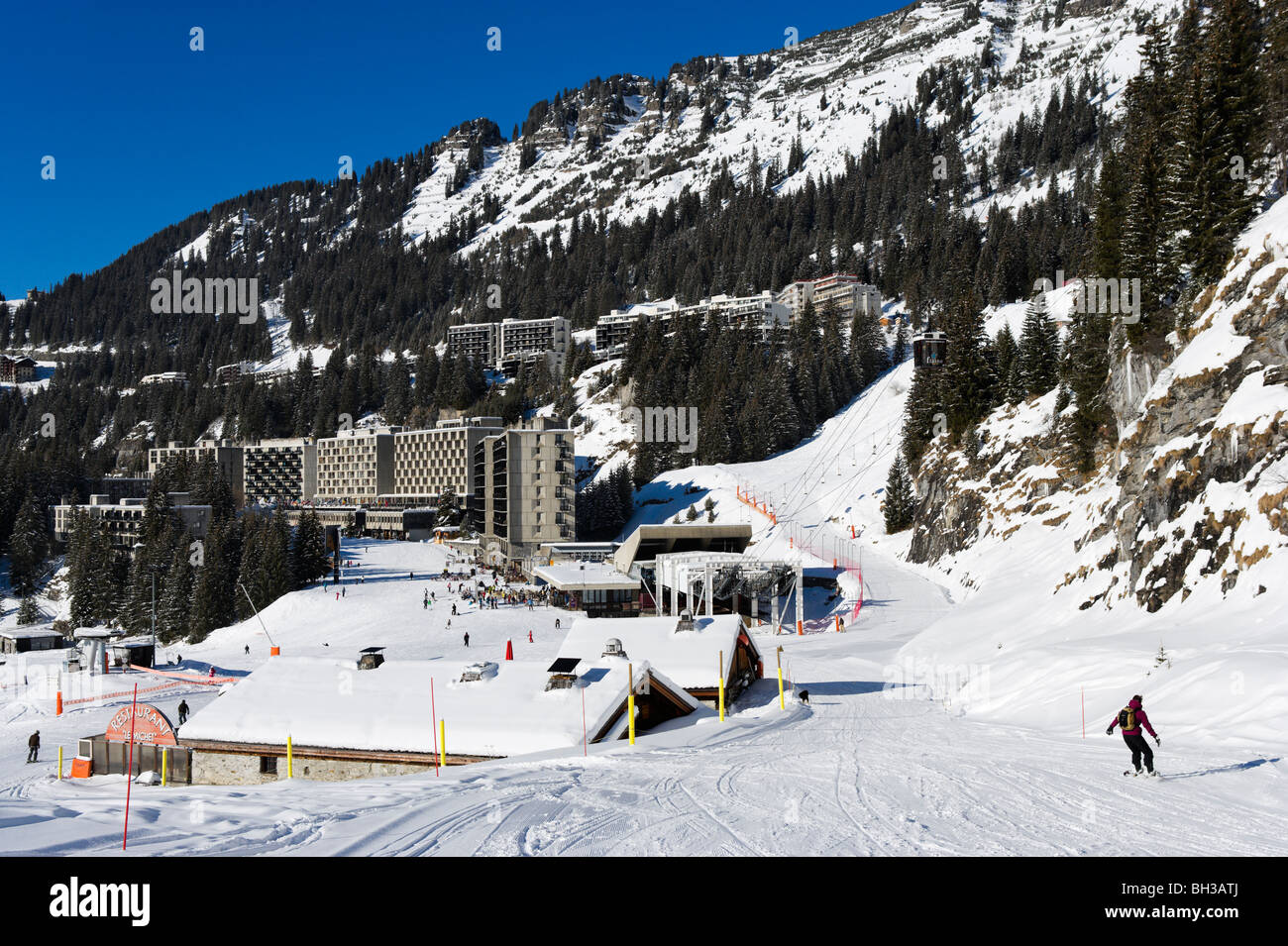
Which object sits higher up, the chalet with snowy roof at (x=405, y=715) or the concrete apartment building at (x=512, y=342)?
the concrete apartment building at (x=512, y=342)

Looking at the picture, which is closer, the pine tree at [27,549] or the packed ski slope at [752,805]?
the packed ski slope at [752,805]

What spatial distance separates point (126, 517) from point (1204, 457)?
112105mm

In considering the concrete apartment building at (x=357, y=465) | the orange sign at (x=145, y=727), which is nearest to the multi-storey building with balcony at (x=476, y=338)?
the concrete apartment building at (x=357, y=465)

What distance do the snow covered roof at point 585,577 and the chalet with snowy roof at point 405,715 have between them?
37203mm

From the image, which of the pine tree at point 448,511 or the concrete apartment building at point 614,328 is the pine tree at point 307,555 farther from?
the concrete apartment building at point 614,328

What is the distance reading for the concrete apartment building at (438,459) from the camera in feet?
397

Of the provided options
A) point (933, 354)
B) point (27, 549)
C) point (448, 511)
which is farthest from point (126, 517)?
point (933, 354)

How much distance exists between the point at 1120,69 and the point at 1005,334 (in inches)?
6621

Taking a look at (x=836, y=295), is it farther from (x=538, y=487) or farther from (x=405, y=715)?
(x=405, y=715)

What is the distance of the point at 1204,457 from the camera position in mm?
24719

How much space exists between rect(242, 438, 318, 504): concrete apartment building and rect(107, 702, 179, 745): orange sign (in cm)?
13417
